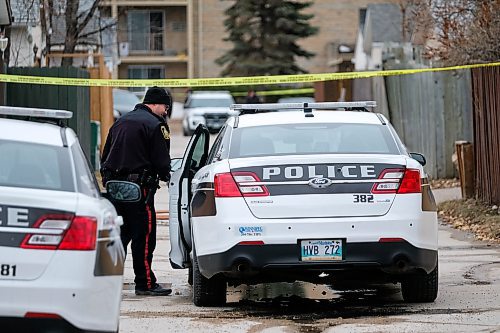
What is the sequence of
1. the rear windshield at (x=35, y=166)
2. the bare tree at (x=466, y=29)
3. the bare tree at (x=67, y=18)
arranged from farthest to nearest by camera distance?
the bare tree at (x=67, y=18) < the bare tree at (x=466, y=29) < the rear windshield at (x=35, y=166)

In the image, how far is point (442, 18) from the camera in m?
17.8

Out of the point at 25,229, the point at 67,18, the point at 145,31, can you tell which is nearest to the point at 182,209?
the point at 25,229

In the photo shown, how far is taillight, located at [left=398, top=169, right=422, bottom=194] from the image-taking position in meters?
8.58

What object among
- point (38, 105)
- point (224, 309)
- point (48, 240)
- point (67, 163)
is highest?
point (38, 105)

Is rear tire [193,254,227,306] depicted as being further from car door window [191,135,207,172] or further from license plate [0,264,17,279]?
license plate [0,264,17,279]

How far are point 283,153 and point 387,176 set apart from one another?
822 millimetres

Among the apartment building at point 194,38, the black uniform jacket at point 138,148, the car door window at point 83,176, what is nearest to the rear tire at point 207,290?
the black uniform jacket at point 138,148

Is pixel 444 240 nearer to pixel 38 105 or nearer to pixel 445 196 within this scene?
pixel 445 196

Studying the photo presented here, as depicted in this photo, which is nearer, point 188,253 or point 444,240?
point 188,253

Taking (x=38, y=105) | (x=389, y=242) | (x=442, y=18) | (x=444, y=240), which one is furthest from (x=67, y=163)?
(x=38, y=105)

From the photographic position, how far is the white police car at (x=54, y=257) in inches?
→ 228

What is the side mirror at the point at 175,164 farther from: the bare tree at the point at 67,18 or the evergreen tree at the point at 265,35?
the evergreen tree at the point at 265,35

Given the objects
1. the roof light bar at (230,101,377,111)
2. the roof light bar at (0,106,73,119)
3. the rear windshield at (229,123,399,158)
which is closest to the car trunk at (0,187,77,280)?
the roof light bar at (0,106,73,119)

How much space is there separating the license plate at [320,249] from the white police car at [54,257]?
7.91 feet
